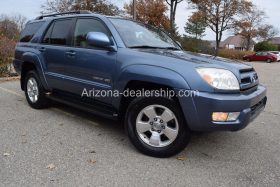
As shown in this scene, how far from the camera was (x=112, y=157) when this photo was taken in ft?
12.7

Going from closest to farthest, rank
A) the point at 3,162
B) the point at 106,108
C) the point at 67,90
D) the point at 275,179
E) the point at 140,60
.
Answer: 1. the point at 275,179
2. the point at 3,162
3. the point at 140,60
4. the point at 106,108
5. the point at 67,90

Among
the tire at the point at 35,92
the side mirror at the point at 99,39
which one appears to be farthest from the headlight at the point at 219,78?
the tire at the point at 35,92

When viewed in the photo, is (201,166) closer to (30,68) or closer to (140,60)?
(140,60)

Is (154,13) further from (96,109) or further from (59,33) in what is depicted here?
(96,109)

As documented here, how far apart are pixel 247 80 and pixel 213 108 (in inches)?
30.6

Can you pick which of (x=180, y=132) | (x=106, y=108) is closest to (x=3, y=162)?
(x=106, y=108)

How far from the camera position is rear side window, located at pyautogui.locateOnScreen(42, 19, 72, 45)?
203 inches

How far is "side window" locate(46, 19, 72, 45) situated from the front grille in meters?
2.75

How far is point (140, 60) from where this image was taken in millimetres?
3895

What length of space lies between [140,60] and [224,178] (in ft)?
5.53

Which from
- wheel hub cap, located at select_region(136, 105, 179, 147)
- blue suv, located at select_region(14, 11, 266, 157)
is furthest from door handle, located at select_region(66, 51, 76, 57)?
wheel hub cap, located at select_region(136, 105, 179, 147)

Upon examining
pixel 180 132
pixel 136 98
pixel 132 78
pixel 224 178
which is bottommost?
pixel 224 178

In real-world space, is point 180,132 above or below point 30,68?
below

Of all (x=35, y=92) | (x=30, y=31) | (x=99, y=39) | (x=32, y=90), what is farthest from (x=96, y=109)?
(x=30, y=31)
